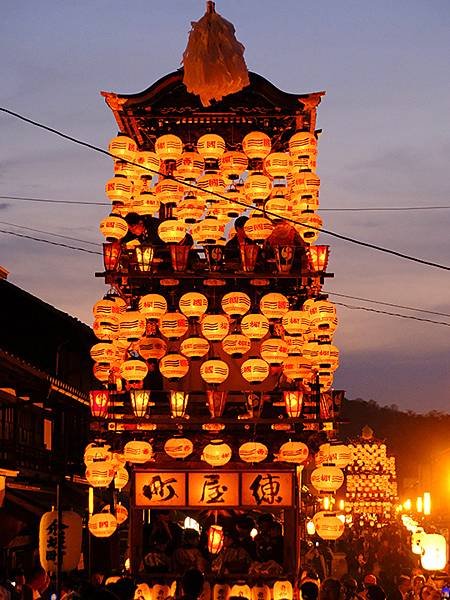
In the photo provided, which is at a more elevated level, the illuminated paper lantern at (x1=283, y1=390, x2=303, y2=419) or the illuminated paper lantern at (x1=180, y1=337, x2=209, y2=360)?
the illuminated paper lantern at (x1=180, y1=337, x2=209, y2=360)

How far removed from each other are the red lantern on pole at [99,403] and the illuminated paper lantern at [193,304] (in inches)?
83.1

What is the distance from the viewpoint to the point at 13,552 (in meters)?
28.2

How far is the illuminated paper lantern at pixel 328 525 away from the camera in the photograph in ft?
66.7

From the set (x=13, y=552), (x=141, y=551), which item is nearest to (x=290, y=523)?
(x=141, y=551)

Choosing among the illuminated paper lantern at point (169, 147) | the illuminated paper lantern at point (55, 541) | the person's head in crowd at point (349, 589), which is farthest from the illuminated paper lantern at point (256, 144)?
the person's head in crowd at point (349, 589)

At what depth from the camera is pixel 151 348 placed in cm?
2066

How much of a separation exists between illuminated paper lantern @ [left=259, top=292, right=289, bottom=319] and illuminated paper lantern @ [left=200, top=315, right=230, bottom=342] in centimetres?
72

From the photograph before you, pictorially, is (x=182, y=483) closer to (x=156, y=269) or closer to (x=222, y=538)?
(x=222, y=538)

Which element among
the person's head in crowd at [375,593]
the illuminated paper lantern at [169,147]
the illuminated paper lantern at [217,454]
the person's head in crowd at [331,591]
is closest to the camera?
the person's head in crowd at [331,591]

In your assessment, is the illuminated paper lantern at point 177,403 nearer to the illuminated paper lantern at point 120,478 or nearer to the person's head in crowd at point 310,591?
the illuminated paper lantern at point 120,478

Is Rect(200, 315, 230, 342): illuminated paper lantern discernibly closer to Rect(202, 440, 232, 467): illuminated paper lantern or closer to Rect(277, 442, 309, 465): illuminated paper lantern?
Rect(202, 440, 232, 467): illuminated paper lantern

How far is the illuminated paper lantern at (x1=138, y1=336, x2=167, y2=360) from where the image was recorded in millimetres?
20656

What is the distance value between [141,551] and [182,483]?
4.87 ft

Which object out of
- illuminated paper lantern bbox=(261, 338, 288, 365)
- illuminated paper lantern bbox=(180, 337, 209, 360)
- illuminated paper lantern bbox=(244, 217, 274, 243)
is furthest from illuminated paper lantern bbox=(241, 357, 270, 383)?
illuminated paper lantern bbox=(244, 217, 274, 243)
